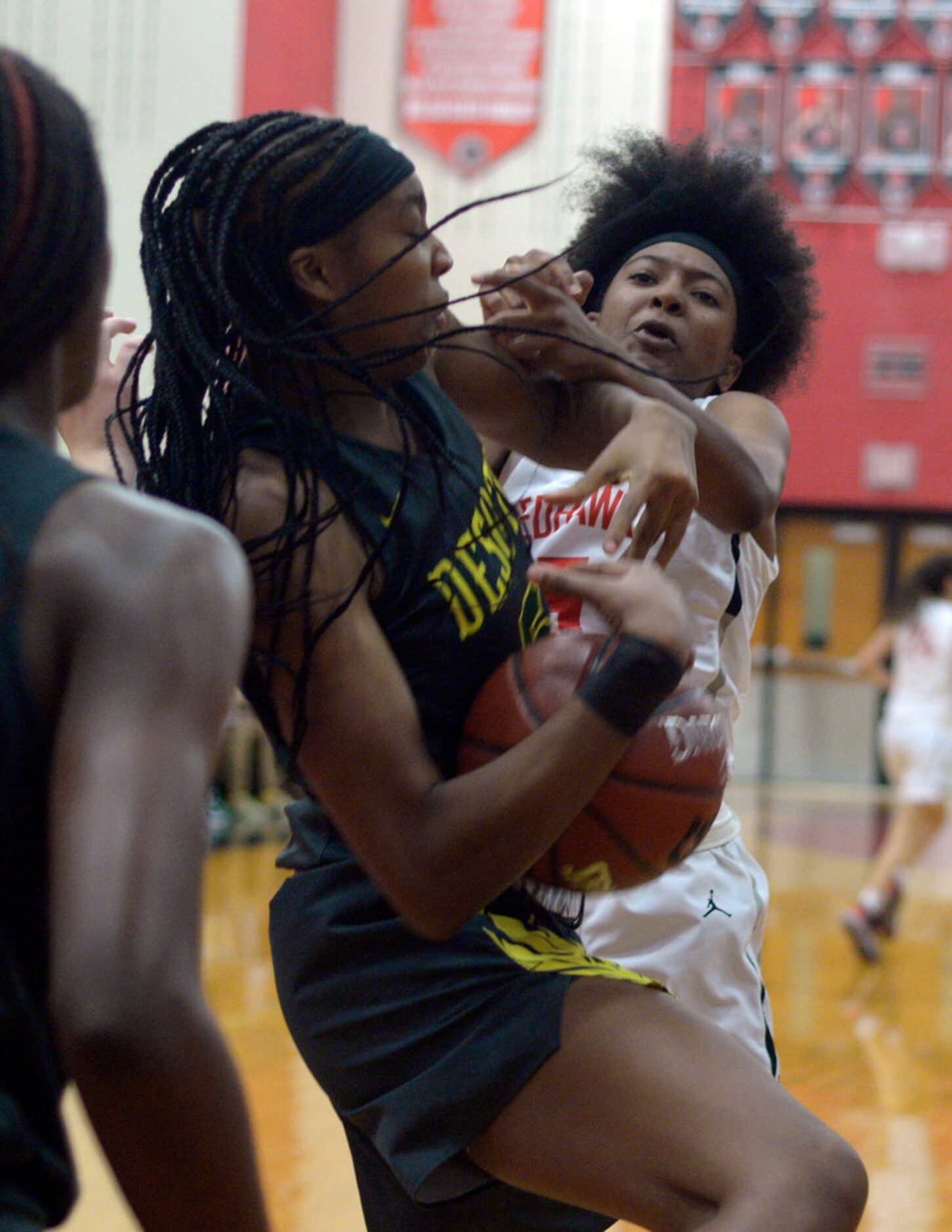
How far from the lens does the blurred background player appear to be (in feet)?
23.3

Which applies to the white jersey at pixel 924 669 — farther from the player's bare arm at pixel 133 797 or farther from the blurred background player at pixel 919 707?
the player's bare arm at pixel 133 797

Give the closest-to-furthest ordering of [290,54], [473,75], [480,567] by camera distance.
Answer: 1. [480,567]
2. [290,54]
3. [473,75]

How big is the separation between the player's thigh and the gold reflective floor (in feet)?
5.95

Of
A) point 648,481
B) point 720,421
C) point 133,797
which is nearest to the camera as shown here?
point 133,797

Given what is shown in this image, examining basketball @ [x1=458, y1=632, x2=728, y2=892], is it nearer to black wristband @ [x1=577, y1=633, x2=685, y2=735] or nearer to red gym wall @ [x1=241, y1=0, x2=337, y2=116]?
black wristband @ [x1=577, y1=633, x2=685, y2=735]

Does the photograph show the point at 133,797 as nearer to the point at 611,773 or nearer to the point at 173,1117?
the point at 173,1117

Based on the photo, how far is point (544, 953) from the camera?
1.82 metres

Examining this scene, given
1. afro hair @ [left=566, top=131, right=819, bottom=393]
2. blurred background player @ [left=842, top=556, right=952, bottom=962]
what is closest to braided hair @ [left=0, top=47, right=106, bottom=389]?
afro hair @ [left=566, top=131, right=819, bottom=393]

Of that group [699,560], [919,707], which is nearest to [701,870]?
[699,560]

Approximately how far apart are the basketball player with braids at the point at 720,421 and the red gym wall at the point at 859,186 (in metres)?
9.96

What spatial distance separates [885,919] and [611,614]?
5.49 m

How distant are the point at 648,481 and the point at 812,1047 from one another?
12.1ft

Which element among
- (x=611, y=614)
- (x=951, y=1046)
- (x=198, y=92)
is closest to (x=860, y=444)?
(x=198, y=92)

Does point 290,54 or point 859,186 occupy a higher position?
→ point 290,54
